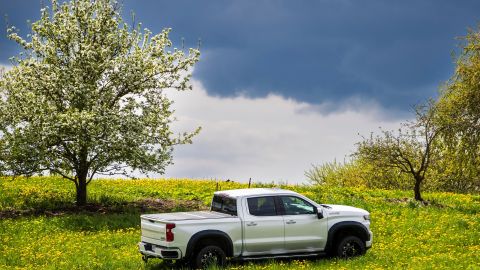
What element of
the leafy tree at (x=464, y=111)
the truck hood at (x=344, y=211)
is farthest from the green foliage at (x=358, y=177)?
the truck hood at (x=344, y=211)

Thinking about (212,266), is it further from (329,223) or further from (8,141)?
(8,141)

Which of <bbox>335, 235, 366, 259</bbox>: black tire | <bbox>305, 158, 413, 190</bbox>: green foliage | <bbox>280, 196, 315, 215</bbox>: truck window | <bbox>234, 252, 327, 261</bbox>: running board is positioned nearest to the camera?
<bbox>234, 252, 327, 261</bbox>: running board

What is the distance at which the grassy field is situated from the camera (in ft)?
56.5

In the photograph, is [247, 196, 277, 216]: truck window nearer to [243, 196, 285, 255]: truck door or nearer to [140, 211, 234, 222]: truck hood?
[243, 196, 285, 255]: truck door

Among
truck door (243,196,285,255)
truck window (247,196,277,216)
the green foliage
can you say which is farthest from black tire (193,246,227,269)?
the green foliage

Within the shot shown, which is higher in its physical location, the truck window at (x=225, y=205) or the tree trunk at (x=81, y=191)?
the tree trunk at (x=81, y=191)

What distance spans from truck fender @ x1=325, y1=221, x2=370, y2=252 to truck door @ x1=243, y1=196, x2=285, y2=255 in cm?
141

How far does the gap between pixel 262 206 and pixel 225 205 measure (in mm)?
988

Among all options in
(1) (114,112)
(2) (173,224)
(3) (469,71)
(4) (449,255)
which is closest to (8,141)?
(1) (114,112)

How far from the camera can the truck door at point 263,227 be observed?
1608 centimetres

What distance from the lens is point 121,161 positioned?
28.9m

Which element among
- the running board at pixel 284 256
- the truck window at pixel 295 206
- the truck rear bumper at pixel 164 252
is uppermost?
the truck window at pixel 295 206

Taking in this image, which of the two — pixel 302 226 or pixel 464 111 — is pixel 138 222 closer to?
pixel 302 226

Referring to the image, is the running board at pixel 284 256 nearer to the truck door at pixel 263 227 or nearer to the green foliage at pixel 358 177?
the truck door at pixel 263 227
